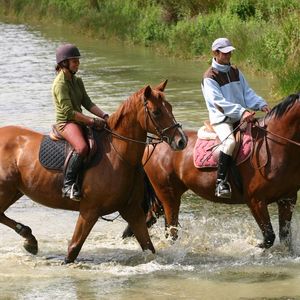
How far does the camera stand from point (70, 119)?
1050cm

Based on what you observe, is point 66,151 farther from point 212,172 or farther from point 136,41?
point 136,41

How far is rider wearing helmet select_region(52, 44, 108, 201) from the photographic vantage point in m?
10.4

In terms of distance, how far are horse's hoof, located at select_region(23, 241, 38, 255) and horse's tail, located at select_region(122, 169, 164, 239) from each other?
126 cm

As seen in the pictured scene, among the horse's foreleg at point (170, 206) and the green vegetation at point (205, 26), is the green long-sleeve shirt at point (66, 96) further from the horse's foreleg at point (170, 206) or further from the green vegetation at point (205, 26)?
the green vegetation at point (205, 26)

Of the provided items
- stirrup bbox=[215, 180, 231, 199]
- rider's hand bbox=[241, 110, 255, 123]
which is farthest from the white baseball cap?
stirrup bbox=[215, 180, 231, 199]

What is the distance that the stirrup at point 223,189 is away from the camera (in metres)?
10.9

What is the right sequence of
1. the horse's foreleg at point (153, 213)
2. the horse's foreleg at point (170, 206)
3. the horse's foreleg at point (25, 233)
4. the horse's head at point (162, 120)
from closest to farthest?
the horse's head at point (162, 120)
the horse's foreleg at point (25, 233)
the horse's foreleg at point (170, 206)
the horse's foreleg at point (153, 213)

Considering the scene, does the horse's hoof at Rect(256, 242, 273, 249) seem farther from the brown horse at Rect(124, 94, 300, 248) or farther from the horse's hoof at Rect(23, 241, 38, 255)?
the horse's hoof at Rect(23, 241, 38, 255)

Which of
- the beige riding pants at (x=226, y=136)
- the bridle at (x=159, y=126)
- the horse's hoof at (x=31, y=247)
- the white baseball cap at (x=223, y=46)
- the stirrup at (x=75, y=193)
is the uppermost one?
the white baseball cap at (x=223, y=46)

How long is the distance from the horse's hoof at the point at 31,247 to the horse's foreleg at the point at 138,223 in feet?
4.03

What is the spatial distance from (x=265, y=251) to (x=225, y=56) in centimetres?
239

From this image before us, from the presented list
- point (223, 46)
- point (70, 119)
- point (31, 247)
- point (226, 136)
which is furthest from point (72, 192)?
point (223, 46)

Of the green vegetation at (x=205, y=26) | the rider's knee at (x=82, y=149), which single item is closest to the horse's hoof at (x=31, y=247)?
the rider's knee at (x=82, y=149)

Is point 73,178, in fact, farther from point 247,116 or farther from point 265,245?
point 265,245
